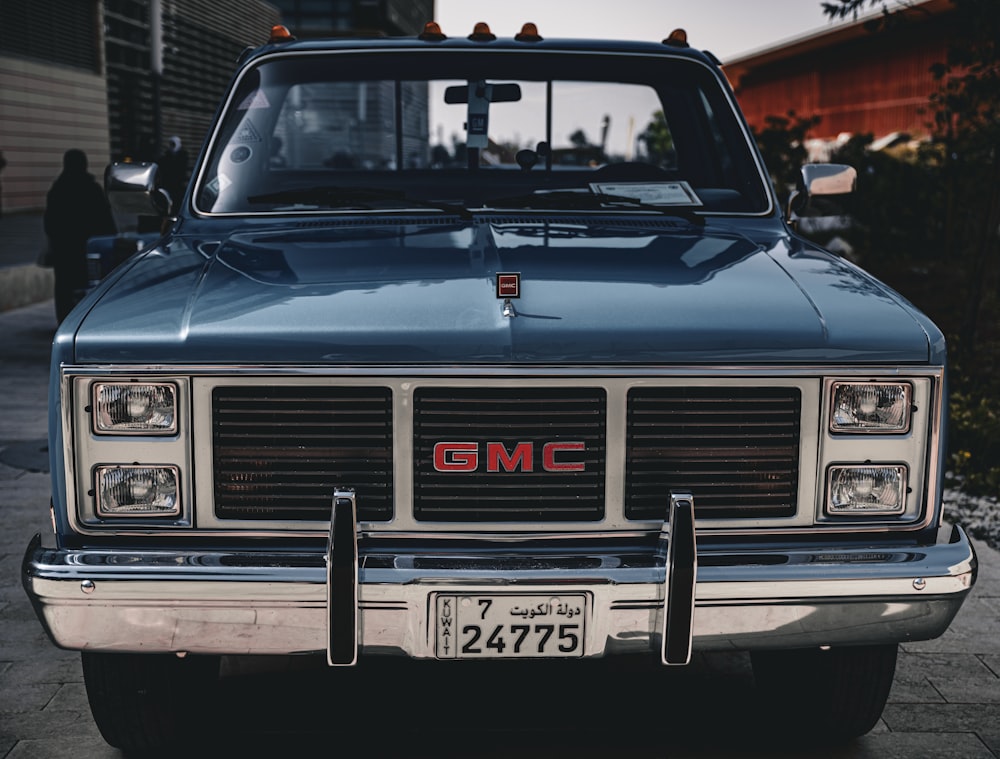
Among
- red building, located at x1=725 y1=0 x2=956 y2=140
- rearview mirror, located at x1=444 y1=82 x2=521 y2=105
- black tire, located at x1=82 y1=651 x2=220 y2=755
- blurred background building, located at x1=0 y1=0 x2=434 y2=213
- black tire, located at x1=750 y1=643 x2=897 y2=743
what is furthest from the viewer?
red building, located at x1=725 y1=0 x2=956 y2=140

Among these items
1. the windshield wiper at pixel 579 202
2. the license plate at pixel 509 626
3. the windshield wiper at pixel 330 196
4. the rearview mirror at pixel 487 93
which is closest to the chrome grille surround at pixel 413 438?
the license plate at pixel 509 626

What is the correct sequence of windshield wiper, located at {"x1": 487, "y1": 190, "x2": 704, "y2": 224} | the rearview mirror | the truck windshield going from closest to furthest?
windshield wiper, located at {"x1": 487, "y1": 190, "x2": 704, "y2": 224} < the truck windshield < the rearview mirror

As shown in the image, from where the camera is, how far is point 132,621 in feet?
9.21

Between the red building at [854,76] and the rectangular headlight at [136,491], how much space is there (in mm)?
22536

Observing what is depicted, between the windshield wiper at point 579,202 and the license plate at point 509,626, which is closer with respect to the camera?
the license plate at point 509,626

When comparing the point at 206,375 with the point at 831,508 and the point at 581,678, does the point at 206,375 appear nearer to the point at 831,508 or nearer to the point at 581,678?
the point at 831,508

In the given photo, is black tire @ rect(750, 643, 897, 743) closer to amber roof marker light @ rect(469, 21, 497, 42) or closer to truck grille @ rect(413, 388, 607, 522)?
truck grille @ rect(413, 388, 607, 522)

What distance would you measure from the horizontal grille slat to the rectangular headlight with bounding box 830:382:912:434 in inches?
40.9

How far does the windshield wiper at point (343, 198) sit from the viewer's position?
13.2 ft

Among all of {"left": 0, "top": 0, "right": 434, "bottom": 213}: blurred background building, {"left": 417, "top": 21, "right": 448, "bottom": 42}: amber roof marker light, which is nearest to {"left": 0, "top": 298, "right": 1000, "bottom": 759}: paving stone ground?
{"left": 417, "top": 21, "right": 448, "bottom": 42}: amber roof marker light

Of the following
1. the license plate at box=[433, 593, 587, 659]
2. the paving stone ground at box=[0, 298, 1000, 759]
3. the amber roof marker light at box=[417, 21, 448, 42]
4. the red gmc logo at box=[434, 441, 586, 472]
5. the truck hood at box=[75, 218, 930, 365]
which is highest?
the amber roof marker light at box=[417, 21, 448, 42]

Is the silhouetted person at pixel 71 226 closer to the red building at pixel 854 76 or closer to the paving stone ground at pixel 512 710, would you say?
the paving stone ground at pixel 512 710

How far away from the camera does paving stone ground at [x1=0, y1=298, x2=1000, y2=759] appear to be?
11.3ft

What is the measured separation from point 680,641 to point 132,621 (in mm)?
1200
